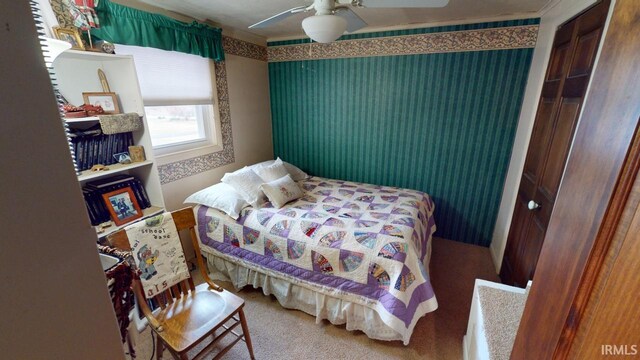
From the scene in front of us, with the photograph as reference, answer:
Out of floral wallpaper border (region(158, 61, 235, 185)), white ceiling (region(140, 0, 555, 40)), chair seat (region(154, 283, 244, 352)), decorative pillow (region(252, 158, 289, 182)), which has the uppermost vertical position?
white ceiling (region(140, 0, 555, 40))

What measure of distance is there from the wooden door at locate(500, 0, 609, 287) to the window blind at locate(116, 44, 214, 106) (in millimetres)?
2939

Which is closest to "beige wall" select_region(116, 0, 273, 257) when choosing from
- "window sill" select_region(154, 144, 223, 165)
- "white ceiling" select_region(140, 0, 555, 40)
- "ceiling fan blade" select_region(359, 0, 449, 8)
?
"window sill" select_region(154, 144, 223, 165)

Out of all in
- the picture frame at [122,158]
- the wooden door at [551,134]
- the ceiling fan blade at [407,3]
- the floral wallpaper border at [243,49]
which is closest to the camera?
the ceiling fan blade at [407,3]

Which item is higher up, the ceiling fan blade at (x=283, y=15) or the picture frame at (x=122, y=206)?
the ceiling fan blade at (x=283, y=15)

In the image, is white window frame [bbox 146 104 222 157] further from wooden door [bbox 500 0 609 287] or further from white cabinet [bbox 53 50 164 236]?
wooden door [bbox 500 0 609 287]

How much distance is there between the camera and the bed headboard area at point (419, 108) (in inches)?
105

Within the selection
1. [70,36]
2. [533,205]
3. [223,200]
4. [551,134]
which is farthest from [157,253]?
[551,134]

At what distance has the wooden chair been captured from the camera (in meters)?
1.41

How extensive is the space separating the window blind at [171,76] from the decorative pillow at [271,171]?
0.88 meters

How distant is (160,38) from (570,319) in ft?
9.34

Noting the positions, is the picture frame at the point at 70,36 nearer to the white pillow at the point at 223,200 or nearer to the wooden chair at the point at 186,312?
the wooden chair at the point at 186,312

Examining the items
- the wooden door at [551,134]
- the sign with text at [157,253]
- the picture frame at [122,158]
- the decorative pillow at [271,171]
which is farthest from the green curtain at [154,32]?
the wooden door at [551,134]

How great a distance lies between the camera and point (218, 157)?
2.98 m

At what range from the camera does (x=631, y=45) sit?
0.40 m
